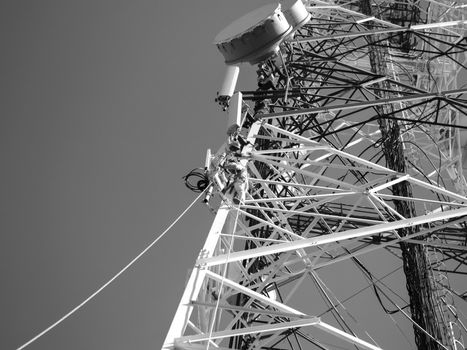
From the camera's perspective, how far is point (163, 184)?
31.6 m

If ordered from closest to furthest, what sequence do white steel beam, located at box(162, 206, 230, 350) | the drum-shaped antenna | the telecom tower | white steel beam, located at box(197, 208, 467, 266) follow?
white steel beam, located at box(162, 206, 230, 350)
white steel beam, located at box(197, 208, 467, 266)
the telecom tower
the drum-shaped antenna

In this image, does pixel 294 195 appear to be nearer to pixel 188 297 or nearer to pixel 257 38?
pixel 257 38

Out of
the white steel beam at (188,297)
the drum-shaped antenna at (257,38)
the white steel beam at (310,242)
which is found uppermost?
the drum-shaped antenna at (257,38)

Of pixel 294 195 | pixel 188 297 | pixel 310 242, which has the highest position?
pixel 294 195

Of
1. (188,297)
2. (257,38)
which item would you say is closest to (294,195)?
(257,38)

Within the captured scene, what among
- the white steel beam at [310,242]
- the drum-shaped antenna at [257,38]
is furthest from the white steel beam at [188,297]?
the drum-shaped antenna at [257,38]

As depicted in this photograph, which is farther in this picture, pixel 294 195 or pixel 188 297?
pixel 294 195

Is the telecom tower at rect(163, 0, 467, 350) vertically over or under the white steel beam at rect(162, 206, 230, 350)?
over

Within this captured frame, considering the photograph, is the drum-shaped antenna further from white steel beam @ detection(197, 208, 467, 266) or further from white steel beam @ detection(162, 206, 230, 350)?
white steel beam @ detection(197, 208, 467, 266)

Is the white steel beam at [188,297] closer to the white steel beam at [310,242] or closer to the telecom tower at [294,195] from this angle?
the telecom tower at [294,195]

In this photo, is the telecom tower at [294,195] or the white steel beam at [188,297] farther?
the telecom tower at [294,195]

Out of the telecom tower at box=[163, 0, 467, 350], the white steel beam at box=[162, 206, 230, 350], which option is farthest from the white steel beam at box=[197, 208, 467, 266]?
the white steel beam at box=[162, 206, 230, 350]

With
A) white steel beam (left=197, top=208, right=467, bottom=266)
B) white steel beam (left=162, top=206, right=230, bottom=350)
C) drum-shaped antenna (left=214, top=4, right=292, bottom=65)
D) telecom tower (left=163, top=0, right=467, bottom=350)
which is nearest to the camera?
white steel beam (left=162, top=206, right=230, bottom=350)

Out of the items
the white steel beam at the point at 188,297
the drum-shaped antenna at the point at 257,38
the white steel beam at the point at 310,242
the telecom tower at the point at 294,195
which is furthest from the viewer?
the drum-shaped antenna at the point at 257,38
